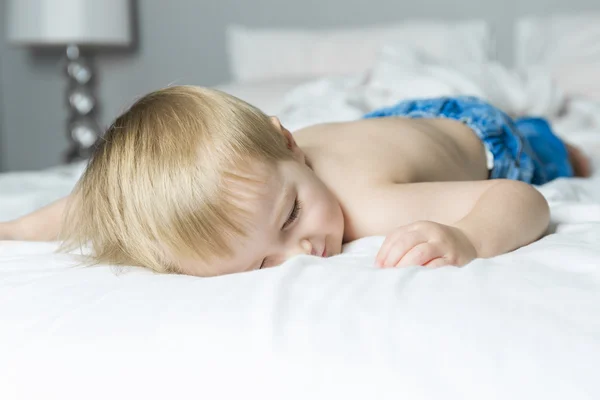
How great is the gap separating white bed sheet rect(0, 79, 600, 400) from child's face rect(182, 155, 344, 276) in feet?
0.35

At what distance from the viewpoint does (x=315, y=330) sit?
→ 0.61 metres

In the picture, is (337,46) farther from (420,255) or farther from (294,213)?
(420,255)

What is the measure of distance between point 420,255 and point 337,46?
6.48ft

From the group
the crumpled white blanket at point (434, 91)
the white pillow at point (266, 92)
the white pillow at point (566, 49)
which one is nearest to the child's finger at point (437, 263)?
the crumpled white blanket at point (434, 91)

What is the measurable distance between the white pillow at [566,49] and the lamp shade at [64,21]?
1.68 metres

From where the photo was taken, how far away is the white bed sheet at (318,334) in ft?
1.83

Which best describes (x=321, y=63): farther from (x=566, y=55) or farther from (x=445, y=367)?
(x=445, y=367)

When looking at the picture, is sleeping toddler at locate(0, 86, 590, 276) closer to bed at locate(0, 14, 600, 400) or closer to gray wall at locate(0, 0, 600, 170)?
bed at locate(0, 14, 600, 400)

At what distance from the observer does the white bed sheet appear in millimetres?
559

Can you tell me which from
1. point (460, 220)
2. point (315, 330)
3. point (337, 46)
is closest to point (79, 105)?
point (337, 46)

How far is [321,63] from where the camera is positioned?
8.77 ft

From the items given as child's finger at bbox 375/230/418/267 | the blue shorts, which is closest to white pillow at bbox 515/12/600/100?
the blue shorts

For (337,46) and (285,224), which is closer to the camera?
(285,224)

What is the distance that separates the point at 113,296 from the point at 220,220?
0.60 feet
